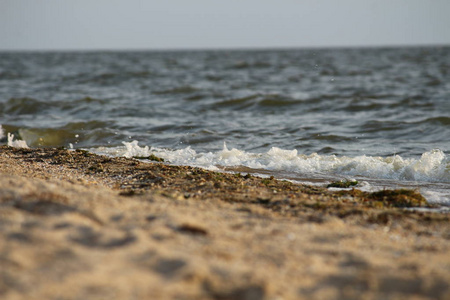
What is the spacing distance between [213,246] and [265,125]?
9350mm

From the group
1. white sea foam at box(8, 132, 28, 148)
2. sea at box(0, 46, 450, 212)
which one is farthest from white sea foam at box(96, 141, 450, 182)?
white sea foam at box(8, 132, 28, 148)

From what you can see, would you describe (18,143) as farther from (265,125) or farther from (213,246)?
(213,246)

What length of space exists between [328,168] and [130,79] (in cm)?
1842

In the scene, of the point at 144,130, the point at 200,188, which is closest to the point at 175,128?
the point at 144,130

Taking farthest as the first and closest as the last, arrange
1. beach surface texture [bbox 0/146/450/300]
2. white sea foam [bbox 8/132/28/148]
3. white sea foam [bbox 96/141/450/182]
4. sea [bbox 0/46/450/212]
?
white sea foam [bbox 8/132/28/148]
sea [bbox 0/46/450/212]
white sea foam [bbox 96/141/450/182]
beach surface texture [bbox 0/146/450/300]

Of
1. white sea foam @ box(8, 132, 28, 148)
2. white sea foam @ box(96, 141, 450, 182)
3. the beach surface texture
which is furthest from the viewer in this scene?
white sea foam @ box(8, 132, 28, 148)

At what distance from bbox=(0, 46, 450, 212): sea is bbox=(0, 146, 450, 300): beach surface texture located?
1.76m

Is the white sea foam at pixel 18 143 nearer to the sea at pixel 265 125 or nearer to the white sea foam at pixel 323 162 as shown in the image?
the sea at pixel 265 125

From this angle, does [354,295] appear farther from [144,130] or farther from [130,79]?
[130,79]

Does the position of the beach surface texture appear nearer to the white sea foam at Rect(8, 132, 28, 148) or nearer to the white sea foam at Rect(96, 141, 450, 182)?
the white sea foam at Rect(96, 141, 450, 182)

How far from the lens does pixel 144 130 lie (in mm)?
12117

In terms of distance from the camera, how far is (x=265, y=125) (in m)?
12.8

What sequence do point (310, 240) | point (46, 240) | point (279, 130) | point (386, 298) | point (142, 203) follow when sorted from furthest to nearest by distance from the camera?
point (279, 130)
point (142, 203)
point (310, 240)
point (46, 240)
point (386, 298)

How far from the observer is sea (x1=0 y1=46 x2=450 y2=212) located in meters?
8.08
